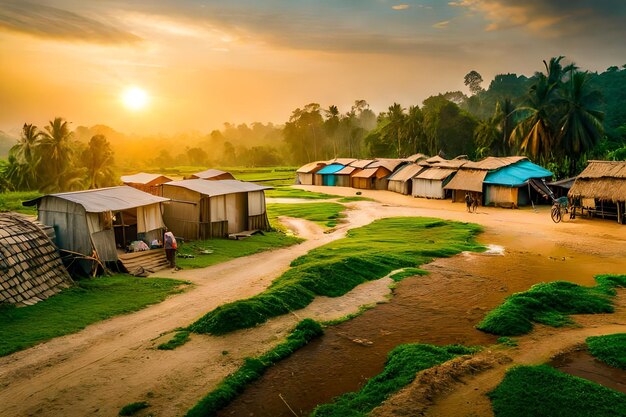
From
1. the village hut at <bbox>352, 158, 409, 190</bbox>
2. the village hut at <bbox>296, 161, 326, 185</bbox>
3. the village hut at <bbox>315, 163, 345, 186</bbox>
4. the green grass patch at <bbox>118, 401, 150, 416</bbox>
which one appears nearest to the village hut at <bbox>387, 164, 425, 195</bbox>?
the village hut at <bbox>352, 158, 409, 190</bbox>

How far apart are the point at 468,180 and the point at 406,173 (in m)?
13.4

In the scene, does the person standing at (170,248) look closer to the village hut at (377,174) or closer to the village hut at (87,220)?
the village hut at (87,220)

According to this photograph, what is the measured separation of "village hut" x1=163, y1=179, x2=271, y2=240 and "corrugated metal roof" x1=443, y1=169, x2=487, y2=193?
2510 cm

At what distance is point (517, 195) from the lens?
43.8 meters

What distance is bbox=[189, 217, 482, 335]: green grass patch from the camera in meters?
14.5

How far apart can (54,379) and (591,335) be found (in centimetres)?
1488

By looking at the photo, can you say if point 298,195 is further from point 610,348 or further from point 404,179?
point 610,348

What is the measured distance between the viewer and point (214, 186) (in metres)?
30.3

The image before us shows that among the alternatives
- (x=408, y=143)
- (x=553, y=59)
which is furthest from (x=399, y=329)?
(x=408, y=143)

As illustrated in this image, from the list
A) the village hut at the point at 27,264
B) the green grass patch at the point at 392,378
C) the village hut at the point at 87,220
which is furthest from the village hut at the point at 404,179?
the green grass patch at the point at 392,378

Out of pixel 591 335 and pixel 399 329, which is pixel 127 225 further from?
pixel 591 335

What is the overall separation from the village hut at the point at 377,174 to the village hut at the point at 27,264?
51247mm

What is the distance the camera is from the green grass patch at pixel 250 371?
9812 millimetres

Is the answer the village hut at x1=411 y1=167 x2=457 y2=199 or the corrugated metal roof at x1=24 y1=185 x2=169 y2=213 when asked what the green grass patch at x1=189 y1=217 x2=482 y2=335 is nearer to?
the corrugated metal roof at x1=24 y1=185 x2=169 y2=213
